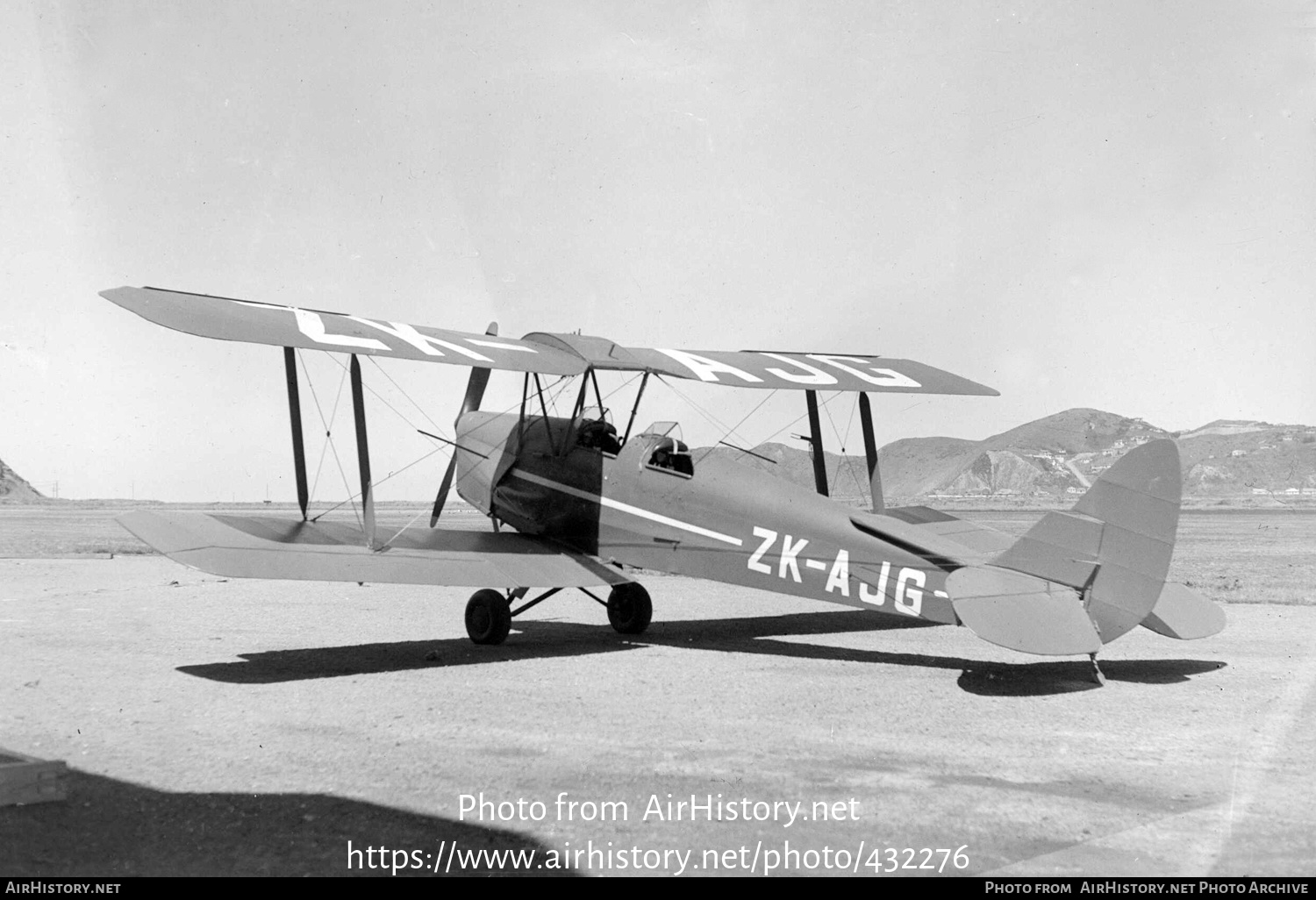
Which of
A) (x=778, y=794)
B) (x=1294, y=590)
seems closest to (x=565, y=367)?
(x=778, y=794)

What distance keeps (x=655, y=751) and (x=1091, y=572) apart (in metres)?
3.60

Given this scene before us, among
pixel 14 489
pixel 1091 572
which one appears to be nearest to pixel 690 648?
pixel 1091 572

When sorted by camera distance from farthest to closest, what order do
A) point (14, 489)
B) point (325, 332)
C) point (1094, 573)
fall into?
1. point (14, 489)
2. point (325, 332)
3. point (1094, 573)

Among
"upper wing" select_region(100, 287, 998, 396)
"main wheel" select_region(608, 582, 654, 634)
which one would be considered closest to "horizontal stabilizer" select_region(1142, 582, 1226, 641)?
"upper wing" select_region(100, 287, 998, 396)

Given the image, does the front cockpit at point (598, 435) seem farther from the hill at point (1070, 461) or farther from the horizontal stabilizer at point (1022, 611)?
the hill at point (1070, 461)

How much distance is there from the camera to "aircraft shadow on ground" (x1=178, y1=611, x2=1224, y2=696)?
28.7 ft

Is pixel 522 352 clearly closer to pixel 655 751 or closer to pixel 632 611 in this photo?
pixel 632 611

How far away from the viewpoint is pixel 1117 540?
778 cm

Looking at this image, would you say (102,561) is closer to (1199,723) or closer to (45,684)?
(45,684)

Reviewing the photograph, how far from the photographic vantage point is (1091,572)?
7.86 metres

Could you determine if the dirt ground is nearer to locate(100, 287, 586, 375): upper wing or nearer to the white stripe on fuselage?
the white stripe on fuselage

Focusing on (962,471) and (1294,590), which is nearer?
(1294,590)

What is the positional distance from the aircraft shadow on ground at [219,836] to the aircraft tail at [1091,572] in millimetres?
4198

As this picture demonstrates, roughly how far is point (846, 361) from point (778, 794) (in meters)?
9.09
